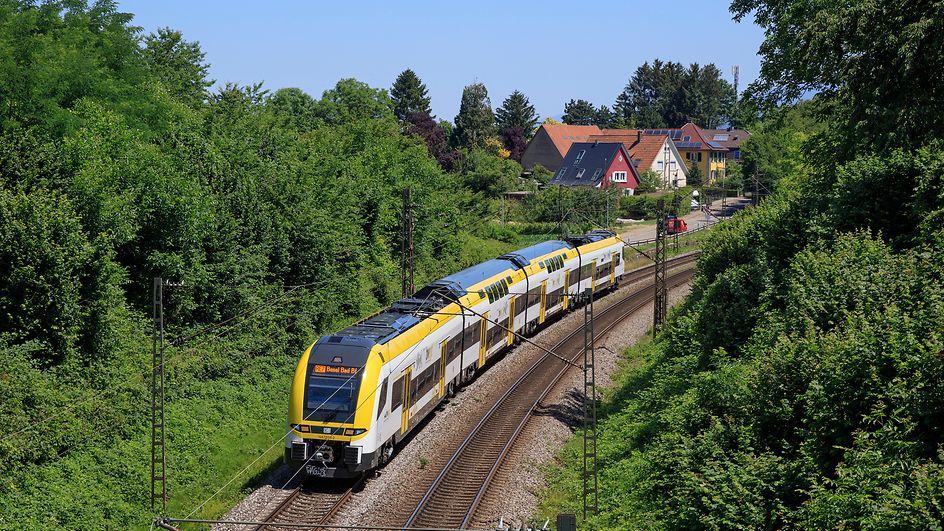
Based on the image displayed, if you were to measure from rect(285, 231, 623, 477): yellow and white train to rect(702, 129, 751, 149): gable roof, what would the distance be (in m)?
98.3

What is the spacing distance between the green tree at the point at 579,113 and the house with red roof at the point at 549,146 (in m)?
45.1

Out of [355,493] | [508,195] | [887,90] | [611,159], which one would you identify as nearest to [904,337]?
[887,90]

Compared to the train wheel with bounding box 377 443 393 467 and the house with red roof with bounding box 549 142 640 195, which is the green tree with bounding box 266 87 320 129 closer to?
the house with red roof with bounding box 549 142 640 195

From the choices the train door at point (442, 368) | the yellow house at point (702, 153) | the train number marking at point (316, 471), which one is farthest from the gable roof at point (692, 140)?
the train number marking at point (316, 471)

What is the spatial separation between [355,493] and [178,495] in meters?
4.36

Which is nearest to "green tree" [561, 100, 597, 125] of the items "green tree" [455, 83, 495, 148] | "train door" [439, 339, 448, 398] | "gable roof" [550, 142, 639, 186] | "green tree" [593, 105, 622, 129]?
"green tree" [593, 105, 622, 129]

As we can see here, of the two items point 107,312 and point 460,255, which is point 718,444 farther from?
point 460,255

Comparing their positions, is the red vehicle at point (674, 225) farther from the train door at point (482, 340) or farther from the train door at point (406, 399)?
the train door at point (406, 399)

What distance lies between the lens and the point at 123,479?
2189cm

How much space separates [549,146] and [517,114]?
97.3 ft

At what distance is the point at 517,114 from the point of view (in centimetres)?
14638

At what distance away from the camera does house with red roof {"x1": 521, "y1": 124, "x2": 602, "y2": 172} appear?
117 meters

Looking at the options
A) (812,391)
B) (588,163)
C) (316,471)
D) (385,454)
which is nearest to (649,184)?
(588,163)

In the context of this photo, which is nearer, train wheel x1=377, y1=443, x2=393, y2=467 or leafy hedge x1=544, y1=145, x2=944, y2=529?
leafy hedge x1=544, y1=145, x2=944, y2=529
